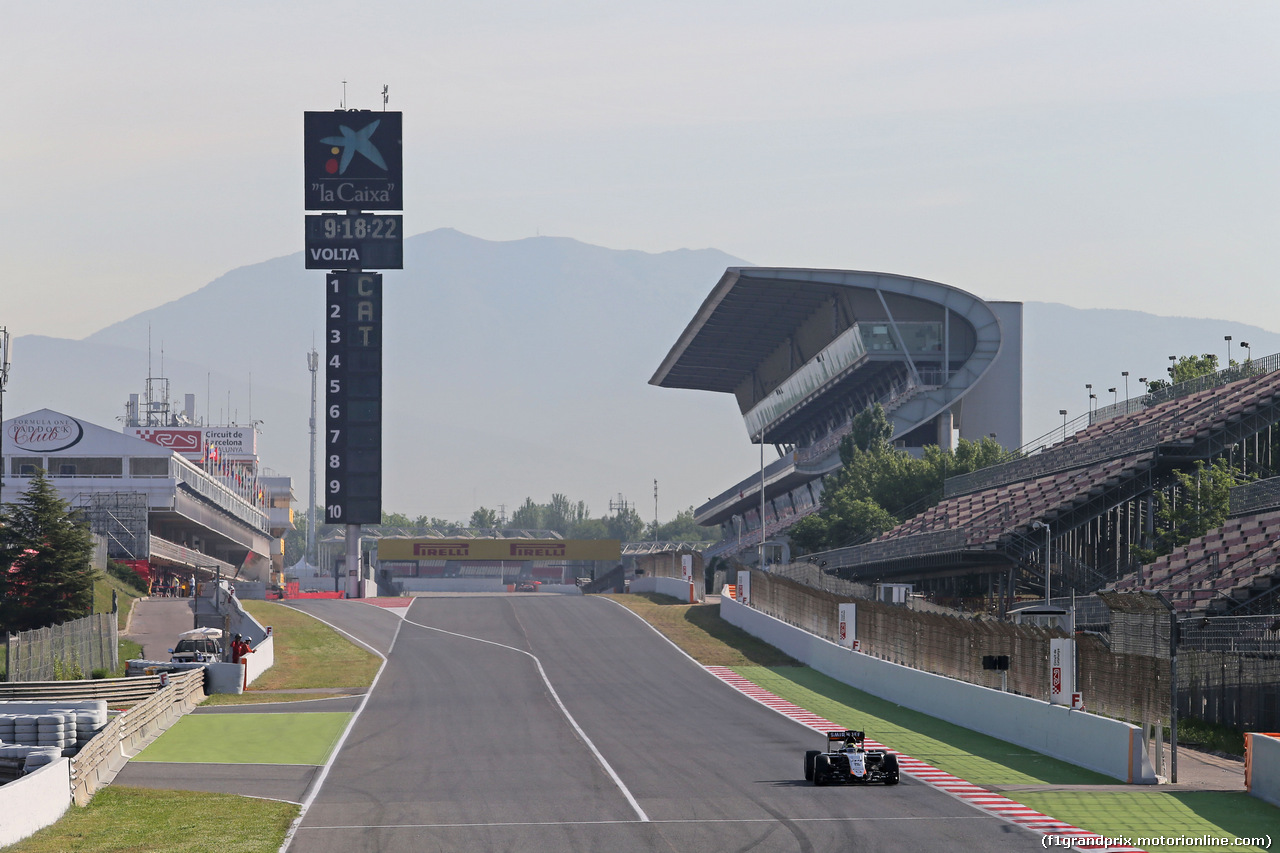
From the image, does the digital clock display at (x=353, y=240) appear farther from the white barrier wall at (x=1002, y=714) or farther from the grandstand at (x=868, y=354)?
the white barrier wall at (x=1002, y=714)

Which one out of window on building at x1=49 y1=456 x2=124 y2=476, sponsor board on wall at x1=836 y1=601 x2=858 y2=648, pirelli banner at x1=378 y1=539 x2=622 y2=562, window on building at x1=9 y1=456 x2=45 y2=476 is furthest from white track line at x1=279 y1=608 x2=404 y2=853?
pirelli banner at x1=378 y1=539 x2=622 y2=562

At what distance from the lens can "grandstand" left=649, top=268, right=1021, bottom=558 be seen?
110 metres

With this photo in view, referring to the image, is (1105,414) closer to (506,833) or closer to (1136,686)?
(1136,686)

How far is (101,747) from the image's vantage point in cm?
2830

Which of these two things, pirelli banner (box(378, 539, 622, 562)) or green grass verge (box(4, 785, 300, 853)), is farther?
pirelli banner (box(378, 539, 622, 562))

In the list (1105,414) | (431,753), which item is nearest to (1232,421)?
(1105,414)

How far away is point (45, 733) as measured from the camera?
28.6 m

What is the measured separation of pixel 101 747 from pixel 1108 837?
18.3m

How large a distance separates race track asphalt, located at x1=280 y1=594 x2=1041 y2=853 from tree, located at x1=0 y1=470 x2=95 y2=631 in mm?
14978

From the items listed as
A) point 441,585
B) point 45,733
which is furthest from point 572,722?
point 441,585

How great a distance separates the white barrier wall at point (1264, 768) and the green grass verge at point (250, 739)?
1773 centimetres

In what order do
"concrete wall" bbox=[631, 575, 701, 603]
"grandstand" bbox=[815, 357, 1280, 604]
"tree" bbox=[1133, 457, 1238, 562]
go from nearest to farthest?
"tree" bbox=[1133, 457, 1238, 562] < "grandstand" bbox=[815, 357, 1280, 604] < "concrete wall" bbox=[631, 575, 701, 603]

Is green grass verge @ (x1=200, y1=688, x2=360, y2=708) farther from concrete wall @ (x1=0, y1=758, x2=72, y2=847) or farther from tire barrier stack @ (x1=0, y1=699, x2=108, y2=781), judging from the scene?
concrete wall @ (x1=0, y1=758, x2=72, y2=847)

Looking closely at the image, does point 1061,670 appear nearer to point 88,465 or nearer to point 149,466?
point 149,466
